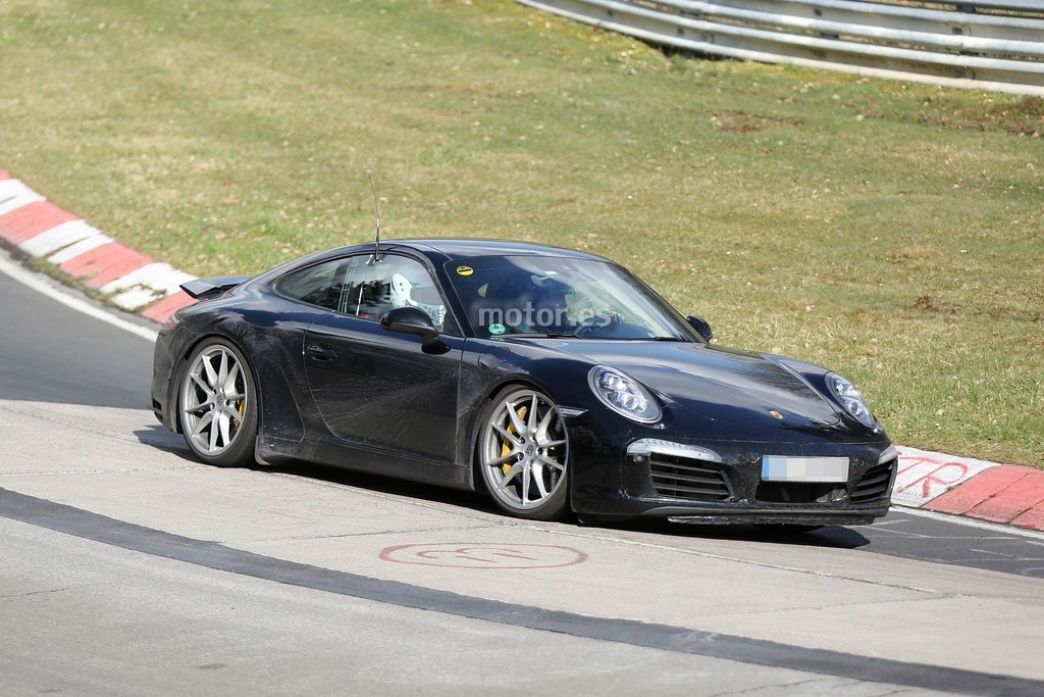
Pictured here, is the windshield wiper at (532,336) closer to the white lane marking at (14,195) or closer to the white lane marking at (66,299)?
the white lane marking at (66,299)

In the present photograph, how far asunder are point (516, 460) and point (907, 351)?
17.0 ft

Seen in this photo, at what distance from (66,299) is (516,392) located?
7.58 meters

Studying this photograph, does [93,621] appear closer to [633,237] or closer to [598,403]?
[598,403]

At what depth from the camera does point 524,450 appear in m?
8.06

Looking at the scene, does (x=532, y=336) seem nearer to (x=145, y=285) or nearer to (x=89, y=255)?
(x=145, y=285)

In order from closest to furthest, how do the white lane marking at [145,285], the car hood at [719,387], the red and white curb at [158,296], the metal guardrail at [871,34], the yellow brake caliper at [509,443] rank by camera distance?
the car hood at [719,387]
the yellow brake caliper at [509,443]
the red and white curb at [158,296]
the white lane marking at [145,285]
the metal guardrail at [871,34]

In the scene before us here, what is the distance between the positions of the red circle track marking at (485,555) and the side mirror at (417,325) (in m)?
1.38

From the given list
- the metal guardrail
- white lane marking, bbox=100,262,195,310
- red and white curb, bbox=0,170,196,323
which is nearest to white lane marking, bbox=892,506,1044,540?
red and white curb, bbox=0,170,196,323

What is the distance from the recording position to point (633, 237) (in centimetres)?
1648

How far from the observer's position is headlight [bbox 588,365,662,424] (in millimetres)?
7836

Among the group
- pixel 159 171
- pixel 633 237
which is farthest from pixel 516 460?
pixel 159 171

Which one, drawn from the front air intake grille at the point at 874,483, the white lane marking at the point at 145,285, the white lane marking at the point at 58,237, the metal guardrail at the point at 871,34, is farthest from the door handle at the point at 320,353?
the metal guardrail at the point at 871,34

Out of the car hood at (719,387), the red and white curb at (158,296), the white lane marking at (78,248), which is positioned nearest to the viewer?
the car hood at (719,387)

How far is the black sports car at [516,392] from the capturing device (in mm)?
7805
